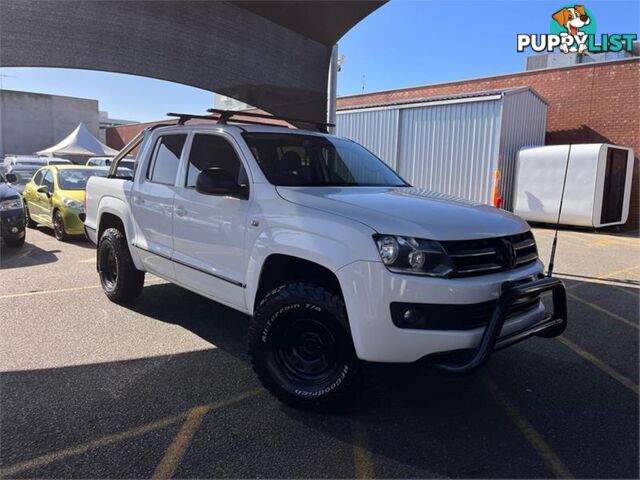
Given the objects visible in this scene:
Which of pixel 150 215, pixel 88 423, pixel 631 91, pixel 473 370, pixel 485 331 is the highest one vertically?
pixel 631 91

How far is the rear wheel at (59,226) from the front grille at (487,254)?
29.4 ft

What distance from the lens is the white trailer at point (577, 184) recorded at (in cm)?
1254

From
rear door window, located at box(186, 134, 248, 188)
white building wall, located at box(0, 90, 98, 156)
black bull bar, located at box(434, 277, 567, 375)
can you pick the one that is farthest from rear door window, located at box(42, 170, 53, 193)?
white building wall, located at box(0, 90, 98, 156)

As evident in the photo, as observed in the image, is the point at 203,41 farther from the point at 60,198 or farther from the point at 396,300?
the point at 396,300

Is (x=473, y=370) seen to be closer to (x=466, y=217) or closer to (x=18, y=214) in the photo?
(x=466, y=217)

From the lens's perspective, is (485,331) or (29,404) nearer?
(485,331)

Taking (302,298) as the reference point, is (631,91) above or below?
above

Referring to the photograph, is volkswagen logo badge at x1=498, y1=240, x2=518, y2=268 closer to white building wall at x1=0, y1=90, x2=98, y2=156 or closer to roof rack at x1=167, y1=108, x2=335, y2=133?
roof rack at x1=167, y1=108, x2=335, y2=133

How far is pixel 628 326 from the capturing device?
5363mm

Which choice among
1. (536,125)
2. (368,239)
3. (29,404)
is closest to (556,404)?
(368,239)

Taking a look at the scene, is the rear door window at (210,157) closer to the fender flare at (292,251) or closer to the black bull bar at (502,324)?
the fender flare at (292,251)

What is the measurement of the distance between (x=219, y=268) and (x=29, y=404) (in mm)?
1576

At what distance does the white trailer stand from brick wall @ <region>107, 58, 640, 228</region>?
1434mm

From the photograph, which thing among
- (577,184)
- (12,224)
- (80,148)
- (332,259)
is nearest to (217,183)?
(332,259)
